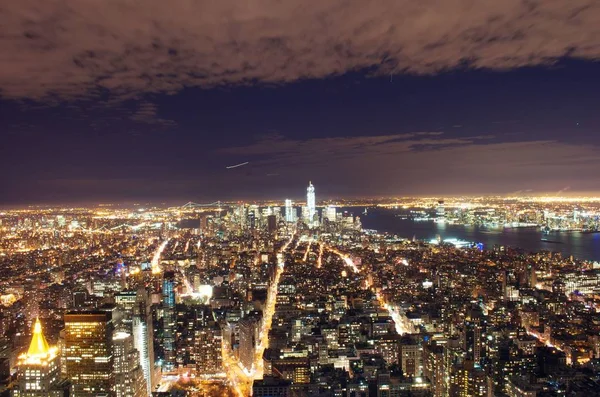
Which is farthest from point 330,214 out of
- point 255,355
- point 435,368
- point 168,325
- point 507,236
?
point 435,368

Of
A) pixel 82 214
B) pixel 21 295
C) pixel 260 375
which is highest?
pixel 82 214

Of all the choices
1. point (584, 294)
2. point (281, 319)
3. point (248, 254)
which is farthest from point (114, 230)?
point (584, 294)

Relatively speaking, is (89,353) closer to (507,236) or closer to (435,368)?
(435,368)

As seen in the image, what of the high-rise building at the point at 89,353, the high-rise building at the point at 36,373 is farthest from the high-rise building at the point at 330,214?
Result: the high-rise building at the point at 36,373

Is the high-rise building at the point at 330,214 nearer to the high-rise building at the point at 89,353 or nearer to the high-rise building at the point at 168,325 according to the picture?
the high-rise building at the point at 168,325

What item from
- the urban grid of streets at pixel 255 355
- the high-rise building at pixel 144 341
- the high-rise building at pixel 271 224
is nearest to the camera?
the high-rise building at pixel 144 341

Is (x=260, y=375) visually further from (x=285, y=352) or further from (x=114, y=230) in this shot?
(x=114, y=230)
